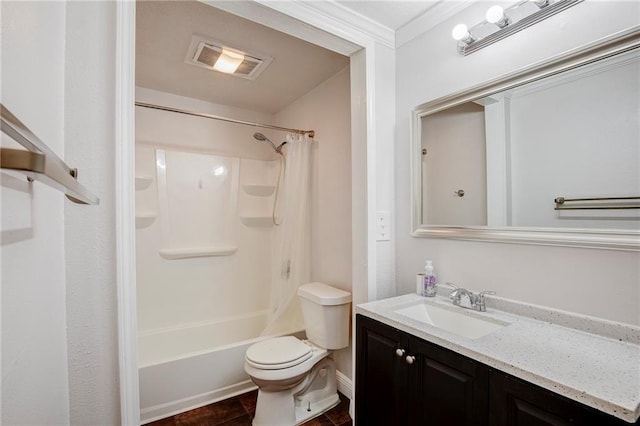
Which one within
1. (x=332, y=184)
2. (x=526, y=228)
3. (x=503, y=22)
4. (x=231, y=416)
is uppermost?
(x=503, y=22)

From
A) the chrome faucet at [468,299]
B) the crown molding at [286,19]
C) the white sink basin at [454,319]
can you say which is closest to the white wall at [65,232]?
the crown molding at [286,19]

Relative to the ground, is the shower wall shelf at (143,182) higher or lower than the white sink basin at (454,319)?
higher

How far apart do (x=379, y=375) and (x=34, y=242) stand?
1292 millimetres

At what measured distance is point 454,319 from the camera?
4.64ft

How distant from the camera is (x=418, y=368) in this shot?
1156mm

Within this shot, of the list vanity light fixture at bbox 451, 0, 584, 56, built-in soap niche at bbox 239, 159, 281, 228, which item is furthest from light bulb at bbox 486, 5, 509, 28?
built-in soap niche at bbox 239, 159, 281, 228

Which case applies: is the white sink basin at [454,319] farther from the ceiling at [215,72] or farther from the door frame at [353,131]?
the ceiling at [215,72]

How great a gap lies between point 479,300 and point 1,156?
1.58 metres

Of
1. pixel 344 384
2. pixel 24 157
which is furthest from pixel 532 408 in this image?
pixel 344 384

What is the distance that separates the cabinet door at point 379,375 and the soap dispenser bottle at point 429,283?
1.29 feet

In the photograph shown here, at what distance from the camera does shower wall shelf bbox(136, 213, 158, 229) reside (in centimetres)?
253

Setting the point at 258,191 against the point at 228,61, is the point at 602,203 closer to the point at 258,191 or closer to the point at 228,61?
the point at 228,61

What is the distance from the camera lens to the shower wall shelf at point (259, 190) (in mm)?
3051

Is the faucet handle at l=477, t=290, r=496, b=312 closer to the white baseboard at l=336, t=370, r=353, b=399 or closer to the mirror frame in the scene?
the mirror frame
